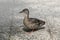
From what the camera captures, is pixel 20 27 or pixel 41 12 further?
pixel 41 12

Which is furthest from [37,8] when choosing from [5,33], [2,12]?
[5,33]

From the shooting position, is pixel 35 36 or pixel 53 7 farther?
pixel 53 7

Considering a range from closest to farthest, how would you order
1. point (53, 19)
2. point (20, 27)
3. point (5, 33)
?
point (5, 33) → point (20, 27) → point (53, 19)

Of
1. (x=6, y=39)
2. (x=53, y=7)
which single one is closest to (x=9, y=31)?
(x=6, y=39)

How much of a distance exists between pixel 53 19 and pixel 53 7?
5.75 feet

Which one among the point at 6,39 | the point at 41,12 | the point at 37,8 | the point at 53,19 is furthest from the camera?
the point at 37,8

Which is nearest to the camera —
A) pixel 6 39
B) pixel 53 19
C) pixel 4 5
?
pixel 6 39

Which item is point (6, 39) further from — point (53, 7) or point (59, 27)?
point (53, 7)

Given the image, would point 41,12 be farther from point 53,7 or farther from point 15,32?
point 15,32

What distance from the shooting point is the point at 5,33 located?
7.42m

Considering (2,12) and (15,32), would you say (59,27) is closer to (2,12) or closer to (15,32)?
(15,32)

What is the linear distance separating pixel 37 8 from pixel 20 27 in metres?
2.43

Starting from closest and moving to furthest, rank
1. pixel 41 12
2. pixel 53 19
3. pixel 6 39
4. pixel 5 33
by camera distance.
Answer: pixel 6 39
pixel 5 33
pixel 53 19
pixel 41 12

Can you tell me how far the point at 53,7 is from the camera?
10297mm
